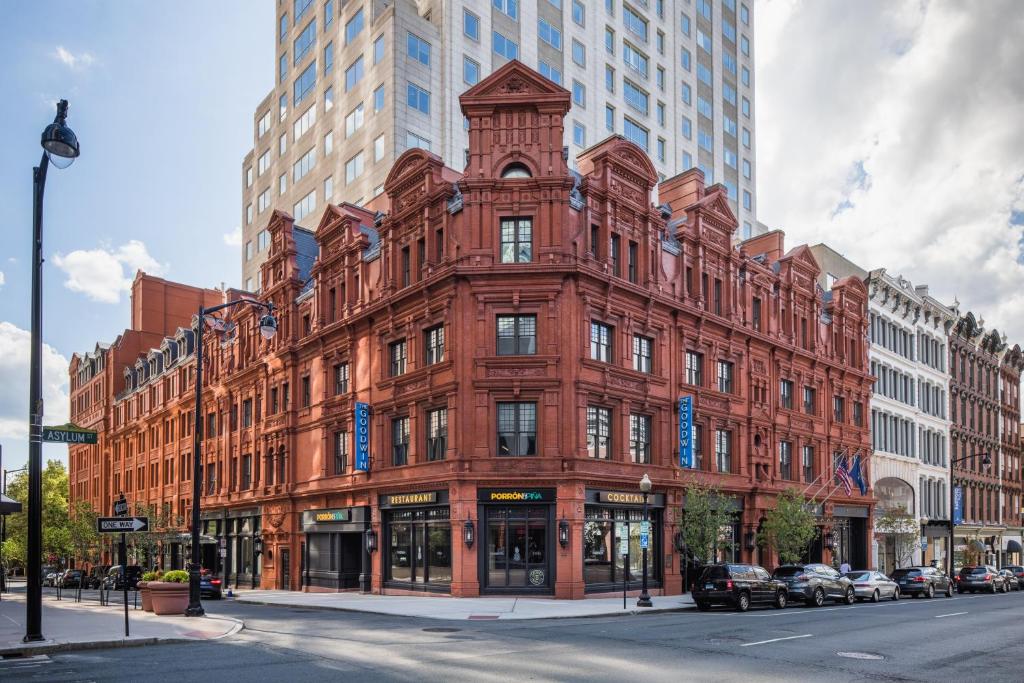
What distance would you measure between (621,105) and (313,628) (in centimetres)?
5781

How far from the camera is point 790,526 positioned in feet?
148

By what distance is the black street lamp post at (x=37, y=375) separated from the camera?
59.0ft

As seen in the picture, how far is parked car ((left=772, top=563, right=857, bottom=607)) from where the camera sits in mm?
35625

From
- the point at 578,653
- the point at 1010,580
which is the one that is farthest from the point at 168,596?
the point at 1010,580

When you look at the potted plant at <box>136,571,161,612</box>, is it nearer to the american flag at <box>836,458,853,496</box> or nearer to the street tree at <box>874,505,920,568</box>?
the american flag at <box>836,458,853,496</box>

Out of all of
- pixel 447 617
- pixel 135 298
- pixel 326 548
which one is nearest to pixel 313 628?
pixel 447 617

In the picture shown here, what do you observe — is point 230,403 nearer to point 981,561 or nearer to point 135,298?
point 135,298

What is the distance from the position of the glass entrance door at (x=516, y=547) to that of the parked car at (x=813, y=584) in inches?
353

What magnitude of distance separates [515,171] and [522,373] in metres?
8.35

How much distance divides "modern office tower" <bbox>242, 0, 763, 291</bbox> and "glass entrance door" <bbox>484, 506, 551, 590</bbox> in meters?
29.7

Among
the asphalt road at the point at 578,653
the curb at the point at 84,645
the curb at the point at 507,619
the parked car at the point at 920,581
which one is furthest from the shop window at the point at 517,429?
the parked car at the point at 920,581

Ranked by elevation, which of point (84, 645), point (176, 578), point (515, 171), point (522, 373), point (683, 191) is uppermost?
point (683, 191)

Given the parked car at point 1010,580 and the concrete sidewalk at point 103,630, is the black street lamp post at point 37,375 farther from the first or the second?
the parked car at point 1010,580

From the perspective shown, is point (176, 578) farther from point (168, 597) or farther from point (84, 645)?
point (84, 645)
